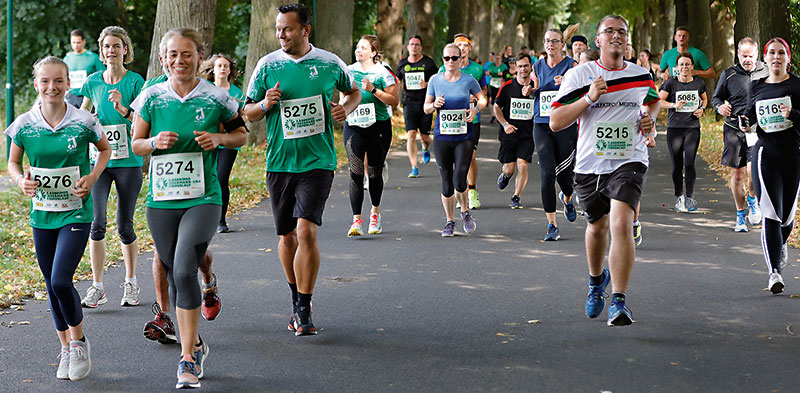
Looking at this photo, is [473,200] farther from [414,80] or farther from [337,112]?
[337,112]

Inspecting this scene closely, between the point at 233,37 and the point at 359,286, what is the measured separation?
99.1 ft

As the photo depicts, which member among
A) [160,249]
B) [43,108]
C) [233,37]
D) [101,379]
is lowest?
[101,379]

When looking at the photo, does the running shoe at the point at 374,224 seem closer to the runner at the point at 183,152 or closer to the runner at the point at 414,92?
the runner at the point at 183,152

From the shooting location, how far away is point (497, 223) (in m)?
12.5

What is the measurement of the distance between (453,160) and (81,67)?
635 cm

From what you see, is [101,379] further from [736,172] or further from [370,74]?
[736,172]

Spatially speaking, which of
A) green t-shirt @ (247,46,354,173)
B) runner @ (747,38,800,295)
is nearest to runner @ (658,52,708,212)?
runner @ (747,38,800,295)

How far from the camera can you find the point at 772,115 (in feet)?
28.3

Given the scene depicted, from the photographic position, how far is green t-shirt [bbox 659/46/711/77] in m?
17.1

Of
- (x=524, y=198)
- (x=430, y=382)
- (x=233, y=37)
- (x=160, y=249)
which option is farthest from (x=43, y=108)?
(x=233, y=37)

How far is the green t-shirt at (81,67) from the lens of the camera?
14742 millimetres

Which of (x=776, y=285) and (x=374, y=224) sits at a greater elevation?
(x=374, y=224)

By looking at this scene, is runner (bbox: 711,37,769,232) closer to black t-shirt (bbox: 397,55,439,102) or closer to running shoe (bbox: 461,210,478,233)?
running shoe (bbox: 461,210,478,233)

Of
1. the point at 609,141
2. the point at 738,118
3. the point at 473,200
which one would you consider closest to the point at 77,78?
the point at 473,200
